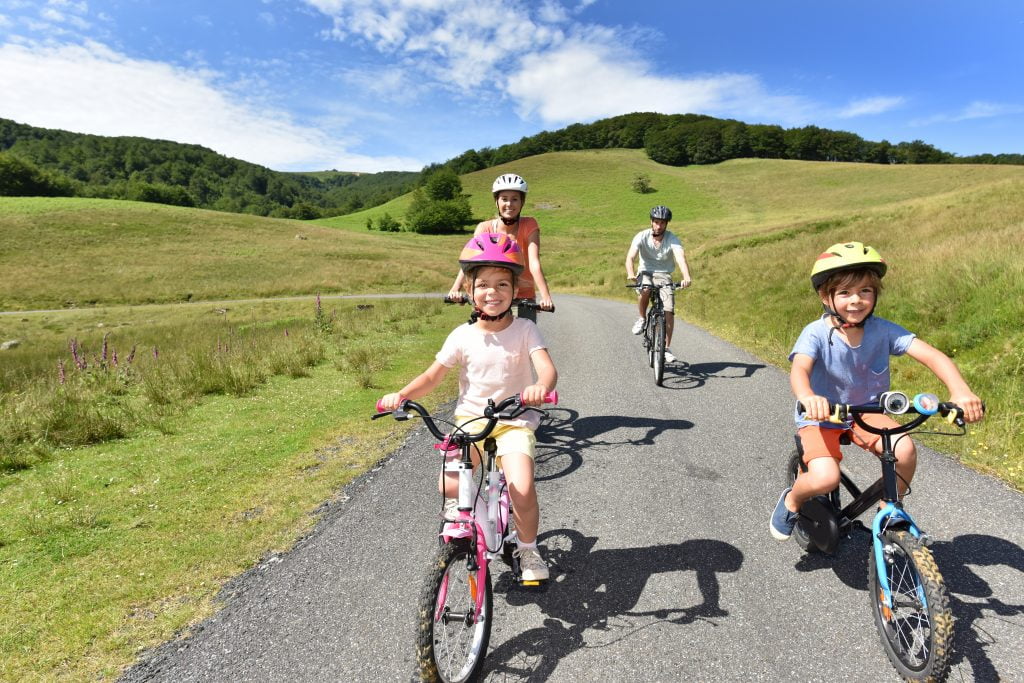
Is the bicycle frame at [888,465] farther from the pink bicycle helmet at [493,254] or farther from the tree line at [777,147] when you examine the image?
the tree line at [777,147]

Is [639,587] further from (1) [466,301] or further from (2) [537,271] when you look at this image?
(2) [537,271]

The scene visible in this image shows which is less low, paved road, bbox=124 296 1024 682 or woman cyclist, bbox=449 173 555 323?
woman cyclist, bbox=449 173 555 323

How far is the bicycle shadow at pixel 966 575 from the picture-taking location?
2633mm

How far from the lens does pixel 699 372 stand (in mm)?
8922

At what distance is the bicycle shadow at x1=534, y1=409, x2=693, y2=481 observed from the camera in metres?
5.29

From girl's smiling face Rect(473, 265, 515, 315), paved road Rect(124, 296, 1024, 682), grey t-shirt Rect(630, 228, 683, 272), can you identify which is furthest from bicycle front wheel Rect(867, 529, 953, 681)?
grey t-shirt Rect(630, 228, 683, 272)

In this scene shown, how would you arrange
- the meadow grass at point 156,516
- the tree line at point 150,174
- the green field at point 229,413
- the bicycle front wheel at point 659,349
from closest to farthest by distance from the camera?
the meadow grass at point 156,516, the green field at point 229,413, the bicycle front wheel at point 659,349, the tree line at point 150,174

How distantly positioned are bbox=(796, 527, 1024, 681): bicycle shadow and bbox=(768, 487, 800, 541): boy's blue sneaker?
0.19 meters

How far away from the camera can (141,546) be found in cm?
389

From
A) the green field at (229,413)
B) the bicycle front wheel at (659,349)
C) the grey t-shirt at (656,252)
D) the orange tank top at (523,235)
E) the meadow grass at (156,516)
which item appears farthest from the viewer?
the grey t-shirt at (656,252)

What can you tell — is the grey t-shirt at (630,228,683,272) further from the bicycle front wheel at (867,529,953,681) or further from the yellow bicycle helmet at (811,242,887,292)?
the bicycle front wheel at (867,529,953,681)

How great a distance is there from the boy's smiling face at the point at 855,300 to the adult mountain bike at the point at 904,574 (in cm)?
64

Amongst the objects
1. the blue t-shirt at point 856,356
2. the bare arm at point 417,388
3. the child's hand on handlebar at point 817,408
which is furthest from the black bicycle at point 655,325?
the bare arm at point 417,388

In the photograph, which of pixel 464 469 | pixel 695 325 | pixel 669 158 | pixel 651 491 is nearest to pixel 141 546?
pixel 464 469
